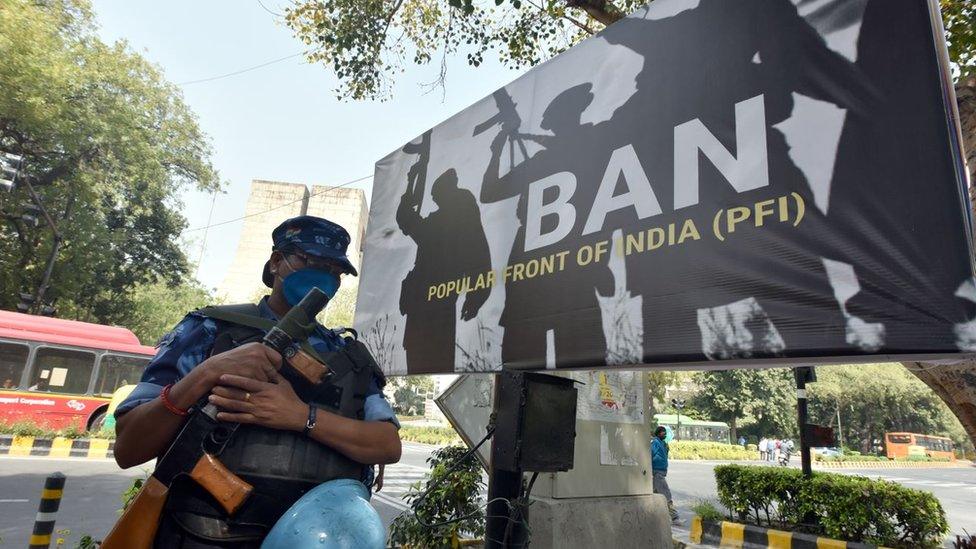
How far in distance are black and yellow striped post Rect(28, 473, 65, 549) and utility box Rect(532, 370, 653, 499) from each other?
4.03 metres

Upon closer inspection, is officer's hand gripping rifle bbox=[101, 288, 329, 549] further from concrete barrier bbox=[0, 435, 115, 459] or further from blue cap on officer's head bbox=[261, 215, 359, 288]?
concrete barrier bbox=[0, 435, 115, 459]

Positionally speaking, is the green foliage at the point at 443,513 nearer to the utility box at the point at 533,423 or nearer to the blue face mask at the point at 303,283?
the utility box at the point at 533,423

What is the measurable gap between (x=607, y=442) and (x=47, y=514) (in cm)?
505

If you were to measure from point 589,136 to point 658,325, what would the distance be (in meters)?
1.21

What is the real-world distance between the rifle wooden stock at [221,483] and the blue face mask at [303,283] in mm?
665

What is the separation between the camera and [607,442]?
5.70m

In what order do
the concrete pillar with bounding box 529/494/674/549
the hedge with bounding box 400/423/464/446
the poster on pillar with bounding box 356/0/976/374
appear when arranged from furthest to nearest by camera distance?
the hedge with bounding box 400/423/464/446 → the concrete pillar with bounding box 529/494/674/549 → the poster on pillar with bounding box 356/0/976/374

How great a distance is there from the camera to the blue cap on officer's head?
2084mm

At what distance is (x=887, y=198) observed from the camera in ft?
6.09

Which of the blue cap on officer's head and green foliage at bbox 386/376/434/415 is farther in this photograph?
green foliage at bbox 386/376/434/415

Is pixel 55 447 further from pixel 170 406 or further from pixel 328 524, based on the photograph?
pixel 328 524

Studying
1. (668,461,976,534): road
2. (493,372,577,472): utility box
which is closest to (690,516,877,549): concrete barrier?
(668,461,976,534): road

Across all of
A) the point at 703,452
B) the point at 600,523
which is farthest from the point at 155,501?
the point at 703,452

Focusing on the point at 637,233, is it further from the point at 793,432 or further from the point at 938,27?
the point at 793,432
